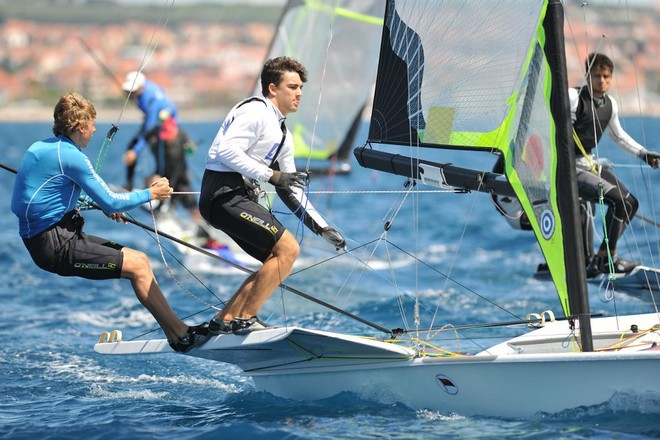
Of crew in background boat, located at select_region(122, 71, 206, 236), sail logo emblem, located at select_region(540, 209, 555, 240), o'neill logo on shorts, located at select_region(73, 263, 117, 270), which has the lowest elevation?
o'neill logo on shorts, located at select_region(73, 263, 117, 270)

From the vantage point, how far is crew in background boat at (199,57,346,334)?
4.83 m

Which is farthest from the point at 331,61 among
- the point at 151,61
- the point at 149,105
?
the point at 151,61

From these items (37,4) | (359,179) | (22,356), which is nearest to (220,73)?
(37,4)

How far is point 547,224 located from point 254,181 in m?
1.41

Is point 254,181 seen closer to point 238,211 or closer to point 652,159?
point 238,211

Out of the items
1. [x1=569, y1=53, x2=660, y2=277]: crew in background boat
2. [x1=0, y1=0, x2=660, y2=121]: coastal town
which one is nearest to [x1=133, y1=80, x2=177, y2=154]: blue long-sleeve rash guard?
[x1=569, y1=53, x2=660, y2=277]: crew in background boat

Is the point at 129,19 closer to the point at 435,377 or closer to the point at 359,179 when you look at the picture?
the point at 359,179

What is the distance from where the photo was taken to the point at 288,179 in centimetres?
497

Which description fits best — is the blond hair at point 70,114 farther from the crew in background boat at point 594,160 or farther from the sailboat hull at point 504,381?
the crew in background boat at point 594,160

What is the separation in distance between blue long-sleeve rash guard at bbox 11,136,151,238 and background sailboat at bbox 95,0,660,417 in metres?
0.79

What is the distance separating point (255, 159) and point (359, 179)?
24.0m

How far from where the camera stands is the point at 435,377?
4859mm

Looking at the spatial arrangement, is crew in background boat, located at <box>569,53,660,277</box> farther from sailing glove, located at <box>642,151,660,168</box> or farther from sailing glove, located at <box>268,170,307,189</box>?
sailing glove, located at <box>268,170,307,189</box>

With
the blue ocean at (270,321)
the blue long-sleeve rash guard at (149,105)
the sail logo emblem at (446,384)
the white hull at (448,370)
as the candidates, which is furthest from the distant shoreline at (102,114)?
the sail logo emblem at (446,384)
